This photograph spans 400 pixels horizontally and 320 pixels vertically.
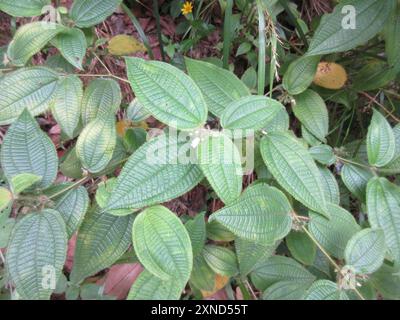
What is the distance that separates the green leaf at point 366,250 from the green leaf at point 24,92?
2.08 feet

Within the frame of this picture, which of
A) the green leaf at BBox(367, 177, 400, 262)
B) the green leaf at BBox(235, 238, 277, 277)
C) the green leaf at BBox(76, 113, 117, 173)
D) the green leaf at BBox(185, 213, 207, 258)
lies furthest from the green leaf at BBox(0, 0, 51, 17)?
the green leaf at BBox(367, 177, 400, 262)

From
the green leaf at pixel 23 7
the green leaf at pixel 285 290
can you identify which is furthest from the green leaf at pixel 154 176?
the green leaf at pixel 23 7

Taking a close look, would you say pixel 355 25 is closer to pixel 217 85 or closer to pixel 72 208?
pixel 217 85

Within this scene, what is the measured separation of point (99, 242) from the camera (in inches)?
26.9

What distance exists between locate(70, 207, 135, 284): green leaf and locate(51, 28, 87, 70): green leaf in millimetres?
340

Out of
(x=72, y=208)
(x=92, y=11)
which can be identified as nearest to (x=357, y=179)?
(x=72, y=208)

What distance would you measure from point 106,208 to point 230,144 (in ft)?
0.71

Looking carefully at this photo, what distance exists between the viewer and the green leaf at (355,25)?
87 cm

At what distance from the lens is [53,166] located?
0.66 meters

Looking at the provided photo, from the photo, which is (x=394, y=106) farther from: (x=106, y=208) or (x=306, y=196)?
(x=106, y=208)

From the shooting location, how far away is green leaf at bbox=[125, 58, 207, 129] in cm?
62

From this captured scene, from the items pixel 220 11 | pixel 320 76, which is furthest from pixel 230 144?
pixel 220 11
